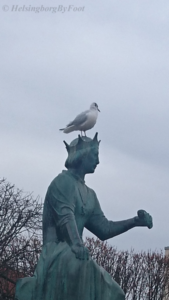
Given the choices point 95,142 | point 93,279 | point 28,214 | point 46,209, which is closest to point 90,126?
point 95,142

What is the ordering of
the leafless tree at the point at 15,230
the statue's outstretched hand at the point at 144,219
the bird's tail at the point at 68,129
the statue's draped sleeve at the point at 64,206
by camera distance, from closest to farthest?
the statue's draped sleeve at the point at 64,206, the statue's outstretched hand at the point at 144,219, the bird's tail at the point at 68,129, the leafless tree at the point at 15,230

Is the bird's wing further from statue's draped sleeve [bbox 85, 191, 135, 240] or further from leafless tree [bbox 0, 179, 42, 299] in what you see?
leafless tree [bbox 0, 179, 42, 299]

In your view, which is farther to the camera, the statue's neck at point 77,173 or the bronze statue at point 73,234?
the statue's neck at point 77,173

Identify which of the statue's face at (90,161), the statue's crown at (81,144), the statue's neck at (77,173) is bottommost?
the statue's neck at (77,173)

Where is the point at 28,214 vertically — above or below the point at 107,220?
above

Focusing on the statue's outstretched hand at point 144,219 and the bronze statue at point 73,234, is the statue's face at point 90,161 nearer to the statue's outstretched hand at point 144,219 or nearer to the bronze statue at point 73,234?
the bronze statue at point 73,234

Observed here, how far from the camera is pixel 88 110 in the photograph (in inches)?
403

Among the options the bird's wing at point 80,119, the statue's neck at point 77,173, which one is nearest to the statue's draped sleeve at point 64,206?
the statue's neck at point 77,173

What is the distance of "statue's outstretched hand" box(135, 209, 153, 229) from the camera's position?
830 cm

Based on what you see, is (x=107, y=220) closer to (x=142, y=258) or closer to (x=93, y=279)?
(x=93, y=279)

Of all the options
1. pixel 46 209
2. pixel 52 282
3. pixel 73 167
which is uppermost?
pixel 73 167

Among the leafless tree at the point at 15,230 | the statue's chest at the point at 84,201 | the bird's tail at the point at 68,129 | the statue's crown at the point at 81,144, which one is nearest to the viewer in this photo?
the statue's chest at the point at 84,201

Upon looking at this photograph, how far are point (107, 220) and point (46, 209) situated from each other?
0.87 metres

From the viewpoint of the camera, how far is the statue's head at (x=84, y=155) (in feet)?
27.5
